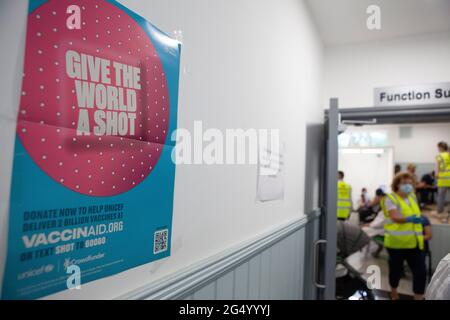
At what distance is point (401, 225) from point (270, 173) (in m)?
1.87

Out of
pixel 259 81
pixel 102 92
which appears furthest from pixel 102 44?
pixel 259 81

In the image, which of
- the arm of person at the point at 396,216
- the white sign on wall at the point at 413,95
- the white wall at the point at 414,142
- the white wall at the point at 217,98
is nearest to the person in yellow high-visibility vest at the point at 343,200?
the white wall at the point at 414,142

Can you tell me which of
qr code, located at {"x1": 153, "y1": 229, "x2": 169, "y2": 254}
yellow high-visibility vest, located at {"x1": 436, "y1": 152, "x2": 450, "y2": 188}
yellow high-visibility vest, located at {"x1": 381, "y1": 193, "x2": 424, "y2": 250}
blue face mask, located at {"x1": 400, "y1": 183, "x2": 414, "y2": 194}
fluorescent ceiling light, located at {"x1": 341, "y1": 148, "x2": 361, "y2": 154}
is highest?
fluorescent ceiling light, located at {"x1": 341, "y1": 148, "x2": 361, "y2": 154}

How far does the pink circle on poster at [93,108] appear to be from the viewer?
540 mm

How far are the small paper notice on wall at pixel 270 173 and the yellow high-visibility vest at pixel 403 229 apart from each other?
152cm

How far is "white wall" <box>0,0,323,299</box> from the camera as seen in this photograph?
0.53m

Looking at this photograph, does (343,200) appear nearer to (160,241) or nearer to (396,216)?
(396,216)

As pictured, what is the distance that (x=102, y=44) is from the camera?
659mm

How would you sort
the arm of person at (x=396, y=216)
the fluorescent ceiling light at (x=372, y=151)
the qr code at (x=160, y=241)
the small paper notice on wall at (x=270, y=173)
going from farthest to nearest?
the fluorescent ceiling light at (x=372, y=151), the arm of person at (x=396, y=216), the small paper notice on wall at (x=270, y=173), the qr code at (x=160, y=241)

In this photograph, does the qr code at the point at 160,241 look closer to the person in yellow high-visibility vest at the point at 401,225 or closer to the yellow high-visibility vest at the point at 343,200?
the person in yellow high-visibility vest at the point at 401,225

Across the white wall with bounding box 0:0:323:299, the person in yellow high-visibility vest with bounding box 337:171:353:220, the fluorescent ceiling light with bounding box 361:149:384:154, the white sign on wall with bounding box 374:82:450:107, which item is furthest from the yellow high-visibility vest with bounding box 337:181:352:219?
the white wall with bounding box 0:0:323:299

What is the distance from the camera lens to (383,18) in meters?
2.40

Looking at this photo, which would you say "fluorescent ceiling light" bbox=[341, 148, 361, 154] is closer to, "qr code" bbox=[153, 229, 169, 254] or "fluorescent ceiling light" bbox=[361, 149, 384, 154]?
"fluorescent ceiling light" bbox=[361, 149, 384, 154]
